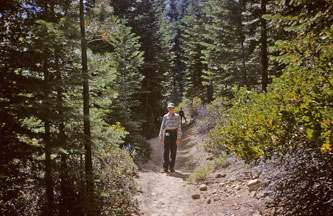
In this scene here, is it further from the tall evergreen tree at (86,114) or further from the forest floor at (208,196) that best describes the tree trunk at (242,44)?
the tall evergreen tree at (86,114)

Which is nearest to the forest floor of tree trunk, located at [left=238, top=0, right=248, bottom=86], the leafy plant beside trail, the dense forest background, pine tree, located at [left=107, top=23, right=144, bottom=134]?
the dense forest background

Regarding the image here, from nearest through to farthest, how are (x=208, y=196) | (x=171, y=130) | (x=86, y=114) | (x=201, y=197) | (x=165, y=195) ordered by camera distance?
(x=86, y=114) < (x=208, y=196) < (x=201, y=197) < (x=165, y=195) < (x=171, y=130)

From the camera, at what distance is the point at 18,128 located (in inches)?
115

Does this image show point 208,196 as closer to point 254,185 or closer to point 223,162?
point 254,185

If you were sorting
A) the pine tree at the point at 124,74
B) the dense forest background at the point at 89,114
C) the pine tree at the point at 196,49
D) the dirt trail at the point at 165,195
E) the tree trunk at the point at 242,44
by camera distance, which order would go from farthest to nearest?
the pine tree at the point at 196,49
the tree trunk at the point at 242,44
the pine tree at the point at 124,74
the dirt trail at the point at 165,195
the dense forest background at the point at 89,114

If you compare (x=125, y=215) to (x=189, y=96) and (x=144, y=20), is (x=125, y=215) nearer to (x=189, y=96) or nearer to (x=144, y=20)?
(x=144, y=20)

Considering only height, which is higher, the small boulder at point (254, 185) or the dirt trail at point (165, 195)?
the small boulder at point (254, 185)

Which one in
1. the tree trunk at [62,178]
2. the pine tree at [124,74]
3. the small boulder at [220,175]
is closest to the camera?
the tree trunk at [62,178]

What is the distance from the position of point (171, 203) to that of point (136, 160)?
3.81m

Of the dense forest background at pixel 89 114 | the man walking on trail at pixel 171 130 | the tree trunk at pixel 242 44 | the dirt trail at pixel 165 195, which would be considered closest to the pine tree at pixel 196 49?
the tree trunk at pixel 242 44

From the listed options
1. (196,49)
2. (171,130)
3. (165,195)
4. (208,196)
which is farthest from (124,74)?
(196,49)

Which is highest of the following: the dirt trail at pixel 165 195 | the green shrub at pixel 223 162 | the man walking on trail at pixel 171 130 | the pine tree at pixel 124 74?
the pine tree at pixel 124 74

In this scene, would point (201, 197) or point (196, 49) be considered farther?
point (196, 49)

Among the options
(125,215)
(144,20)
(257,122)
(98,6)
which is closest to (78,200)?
(125,215)
